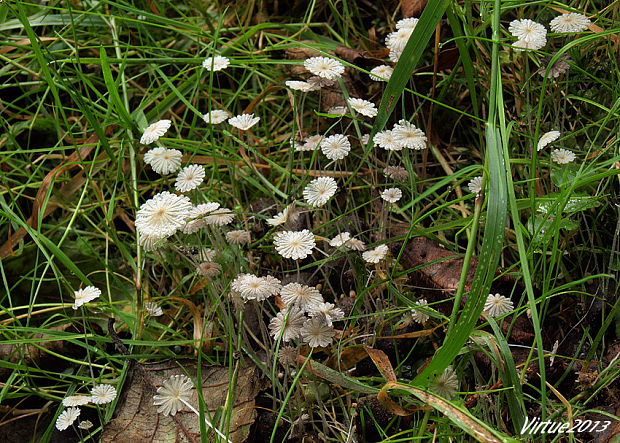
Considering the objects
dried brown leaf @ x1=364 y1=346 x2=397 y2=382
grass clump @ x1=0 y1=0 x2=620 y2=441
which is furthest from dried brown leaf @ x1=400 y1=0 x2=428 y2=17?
dried brown leaf @ x1=364 y1=346 x2=397 y2=382

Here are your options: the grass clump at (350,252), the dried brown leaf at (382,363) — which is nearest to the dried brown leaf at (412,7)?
the grass clump at (350,252)

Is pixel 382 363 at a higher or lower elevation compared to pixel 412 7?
lower

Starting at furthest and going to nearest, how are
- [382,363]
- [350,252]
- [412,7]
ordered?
[412,7] < [350,252] < [382,363]

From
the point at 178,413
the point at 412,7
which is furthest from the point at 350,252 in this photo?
the point at 412,7

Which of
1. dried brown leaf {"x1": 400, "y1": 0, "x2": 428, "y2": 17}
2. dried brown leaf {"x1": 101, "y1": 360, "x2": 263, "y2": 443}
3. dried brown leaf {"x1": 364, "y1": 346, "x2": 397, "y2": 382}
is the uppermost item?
dried brown leaf {"x1": 400, "y1": 0, "x2": 428, "y2": 17}

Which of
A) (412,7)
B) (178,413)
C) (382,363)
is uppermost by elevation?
(412,7)

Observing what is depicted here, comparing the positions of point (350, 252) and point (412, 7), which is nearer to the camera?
point (350, 252)

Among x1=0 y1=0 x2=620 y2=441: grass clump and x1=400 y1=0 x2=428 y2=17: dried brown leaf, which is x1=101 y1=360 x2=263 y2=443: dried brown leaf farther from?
x1=400 y1=0 x2=428 y2=17: dried brown leaf

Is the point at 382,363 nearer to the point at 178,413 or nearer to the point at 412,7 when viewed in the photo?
the point at 178,413

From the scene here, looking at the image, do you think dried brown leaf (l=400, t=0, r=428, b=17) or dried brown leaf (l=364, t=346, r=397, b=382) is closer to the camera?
dried brown leaf (l=364, t=346, r=397, b=382)

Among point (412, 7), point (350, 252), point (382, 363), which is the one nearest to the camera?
point (382, 363)

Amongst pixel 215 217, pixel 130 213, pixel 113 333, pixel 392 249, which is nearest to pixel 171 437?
pixel 113 333

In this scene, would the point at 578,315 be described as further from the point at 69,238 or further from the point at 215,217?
the point at 69,238
